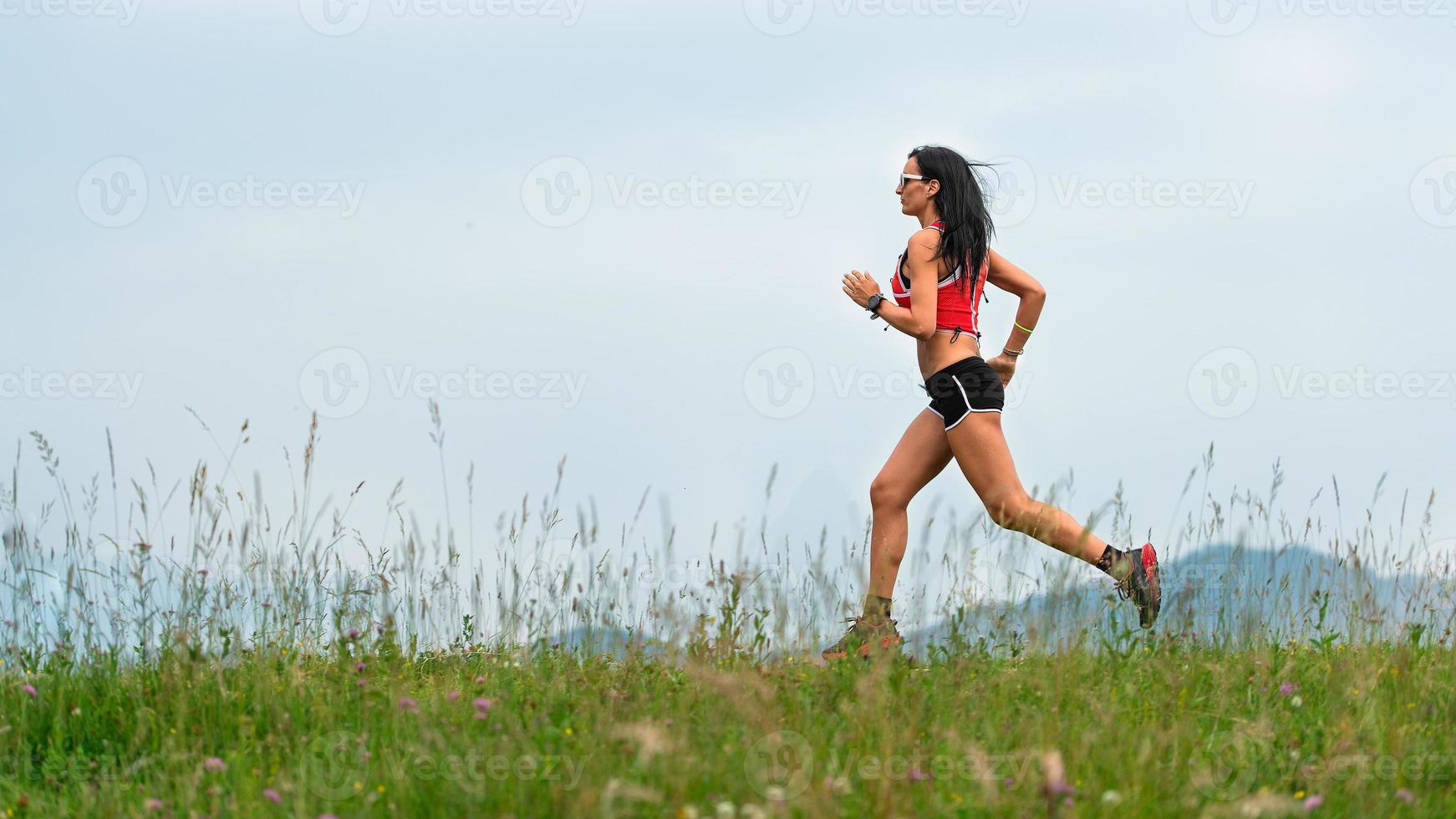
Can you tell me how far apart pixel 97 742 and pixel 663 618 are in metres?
2.47

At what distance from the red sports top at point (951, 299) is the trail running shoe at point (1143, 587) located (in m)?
1.50

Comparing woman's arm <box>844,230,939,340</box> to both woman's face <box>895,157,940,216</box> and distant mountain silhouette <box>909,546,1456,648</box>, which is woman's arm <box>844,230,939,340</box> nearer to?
woman's face <box>895,157,940,216</box>

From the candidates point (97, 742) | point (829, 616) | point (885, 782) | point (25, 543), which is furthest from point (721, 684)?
point (25, 543)

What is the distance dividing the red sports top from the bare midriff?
4cm

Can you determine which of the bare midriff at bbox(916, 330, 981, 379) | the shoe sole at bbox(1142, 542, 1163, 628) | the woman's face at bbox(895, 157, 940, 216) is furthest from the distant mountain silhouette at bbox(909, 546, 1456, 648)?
the woman's face at bbox(895, 157, 940, 216)

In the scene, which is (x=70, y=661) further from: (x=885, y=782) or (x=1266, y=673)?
(x=1266, y=673)

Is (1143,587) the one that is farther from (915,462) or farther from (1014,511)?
(915,462)

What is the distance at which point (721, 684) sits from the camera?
3.96 meters

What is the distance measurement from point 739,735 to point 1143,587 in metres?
3.21

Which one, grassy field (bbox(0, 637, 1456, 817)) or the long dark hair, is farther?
the long dark hair

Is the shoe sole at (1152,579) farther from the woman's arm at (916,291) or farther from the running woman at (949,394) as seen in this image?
the woman's arm at (916,291)

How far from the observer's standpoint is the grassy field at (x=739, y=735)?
3564 millimetres

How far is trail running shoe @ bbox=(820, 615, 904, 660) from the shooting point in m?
5.42

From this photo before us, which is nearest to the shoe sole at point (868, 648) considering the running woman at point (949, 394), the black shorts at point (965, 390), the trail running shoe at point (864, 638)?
the trail running shoe at point (864, 638)
